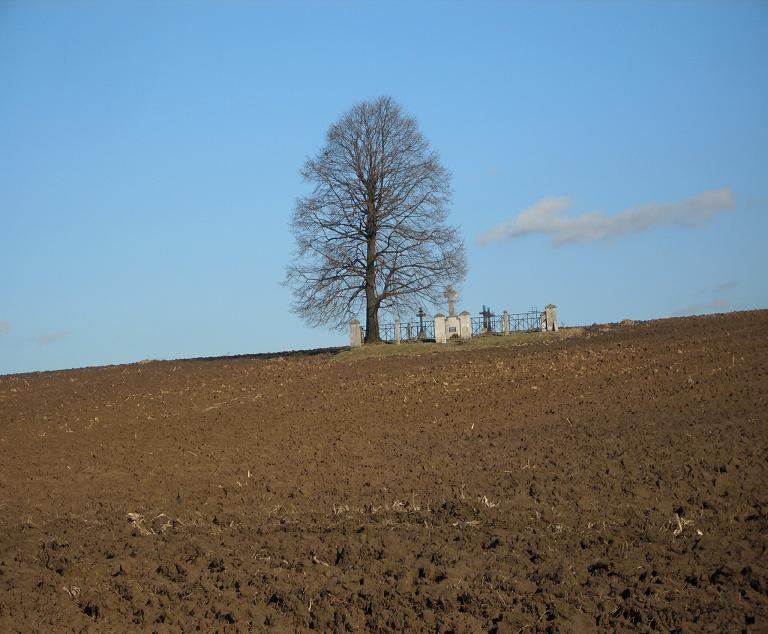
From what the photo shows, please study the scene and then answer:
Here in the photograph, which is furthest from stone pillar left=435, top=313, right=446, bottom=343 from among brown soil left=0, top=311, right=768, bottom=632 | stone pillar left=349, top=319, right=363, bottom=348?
brown soil left=0, top=311, right=768, bottom=632

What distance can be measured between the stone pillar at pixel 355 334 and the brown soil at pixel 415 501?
10.7 meters

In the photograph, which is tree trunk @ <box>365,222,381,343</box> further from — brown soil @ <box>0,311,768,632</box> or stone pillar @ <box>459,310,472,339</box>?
brown soil @ <box>0,311,768,632</box>

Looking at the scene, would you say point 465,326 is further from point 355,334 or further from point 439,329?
point 355,334

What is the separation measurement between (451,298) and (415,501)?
88.4 ft

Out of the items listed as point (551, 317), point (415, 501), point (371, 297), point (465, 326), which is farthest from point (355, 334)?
point (415, 501)

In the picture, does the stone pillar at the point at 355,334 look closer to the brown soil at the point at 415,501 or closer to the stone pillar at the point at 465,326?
the stone pillar at the point at 465,326

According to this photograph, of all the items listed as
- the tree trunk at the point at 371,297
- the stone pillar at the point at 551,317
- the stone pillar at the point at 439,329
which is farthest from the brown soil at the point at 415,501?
the stone pillar at the point at 551,317

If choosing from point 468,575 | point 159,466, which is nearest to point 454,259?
point 159,466

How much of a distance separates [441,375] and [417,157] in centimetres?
1558

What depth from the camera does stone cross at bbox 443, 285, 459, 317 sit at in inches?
1551

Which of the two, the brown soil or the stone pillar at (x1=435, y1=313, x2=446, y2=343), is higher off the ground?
the stone pillar at (x1=435, y1=313, x2=446, y2=343)

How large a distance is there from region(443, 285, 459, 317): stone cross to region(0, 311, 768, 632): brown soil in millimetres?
11306

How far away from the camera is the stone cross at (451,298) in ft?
129

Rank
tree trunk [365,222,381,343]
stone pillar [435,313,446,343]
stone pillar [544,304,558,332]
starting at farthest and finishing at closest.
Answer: stone pillar [544,304,558,332]
tree trunk [365,222,381,343]
stone pillar [435,313,446,343]
